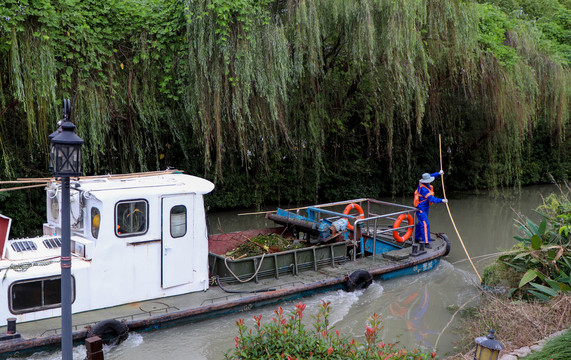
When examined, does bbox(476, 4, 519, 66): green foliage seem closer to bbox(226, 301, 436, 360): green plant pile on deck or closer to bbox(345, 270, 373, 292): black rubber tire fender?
bbox(345, 270, 373, 292): black rubber tire fender

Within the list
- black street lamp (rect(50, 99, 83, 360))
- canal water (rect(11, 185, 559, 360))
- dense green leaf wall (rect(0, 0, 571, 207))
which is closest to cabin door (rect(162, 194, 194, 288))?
canal water (rect(11, 185, 559, 360))

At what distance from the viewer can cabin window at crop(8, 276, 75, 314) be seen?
7773mm

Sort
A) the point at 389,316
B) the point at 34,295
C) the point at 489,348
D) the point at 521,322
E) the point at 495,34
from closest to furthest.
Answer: the point at 489,348 → the point at 521,322 → the point at 34,295 → the point at 389,316 → the point at 495,34

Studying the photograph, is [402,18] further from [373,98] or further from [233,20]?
[233,20]

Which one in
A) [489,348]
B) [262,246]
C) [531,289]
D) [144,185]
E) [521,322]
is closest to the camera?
[489,348]

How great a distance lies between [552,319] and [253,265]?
16.7 ft

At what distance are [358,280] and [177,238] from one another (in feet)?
12.8

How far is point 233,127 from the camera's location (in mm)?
14141

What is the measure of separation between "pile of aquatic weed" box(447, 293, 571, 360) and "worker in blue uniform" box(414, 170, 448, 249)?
437cm

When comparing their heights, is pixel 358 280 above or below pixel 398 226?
below

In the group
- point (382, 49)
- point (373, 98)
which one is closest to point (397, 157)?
point (373, 98)

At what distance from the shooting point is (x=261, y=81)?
13156 mm

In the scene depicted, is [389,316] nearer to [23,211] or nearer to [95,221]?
[95,221]

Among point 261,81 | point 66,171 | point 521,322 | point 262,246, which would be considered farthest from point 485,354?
point 261,81
